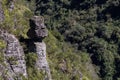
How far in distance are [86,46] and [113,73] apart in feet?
25.8

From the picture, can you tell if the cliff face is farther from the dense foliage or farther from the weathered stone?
the dense foliage

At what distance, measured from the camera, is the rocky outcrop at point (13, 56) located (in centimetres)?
3703

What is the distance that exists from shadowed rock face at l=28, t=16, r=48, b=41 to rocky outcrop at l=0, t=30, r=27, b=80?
10.7 feet

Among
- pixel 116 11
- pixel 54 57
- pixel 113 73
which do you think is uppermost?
pixel 54 57

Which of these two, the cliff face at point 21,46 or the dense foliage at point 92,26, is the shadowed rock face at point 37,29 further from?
the dense foliage at point 92,26

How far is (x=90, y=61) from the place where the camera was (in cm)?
9325

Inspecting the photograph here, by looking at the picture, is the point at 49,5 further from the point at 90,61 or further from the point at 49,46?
the point at 49,46

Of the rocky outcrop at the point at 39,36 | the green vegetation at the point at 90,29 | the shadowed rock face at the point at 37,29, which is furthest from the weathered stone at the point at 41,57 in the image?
the green vegetation at the point at 90,29

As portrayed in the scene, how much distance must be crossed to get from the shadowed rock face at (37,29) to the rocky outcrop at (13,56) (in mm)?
3255

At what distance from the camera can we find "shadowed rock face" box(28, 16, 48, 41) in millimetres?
40688

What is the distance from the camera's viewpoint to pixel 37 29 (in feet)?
134

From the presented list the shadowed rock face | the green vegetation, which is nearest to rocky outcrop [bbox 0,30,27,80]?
the shadowed rock face

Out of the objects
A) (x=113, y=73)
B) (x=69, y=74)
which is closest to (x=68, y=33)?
(x=113, y=73)

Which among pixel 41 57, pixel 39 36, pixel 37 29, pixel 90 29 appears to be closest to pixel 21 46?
pixel 39 36
